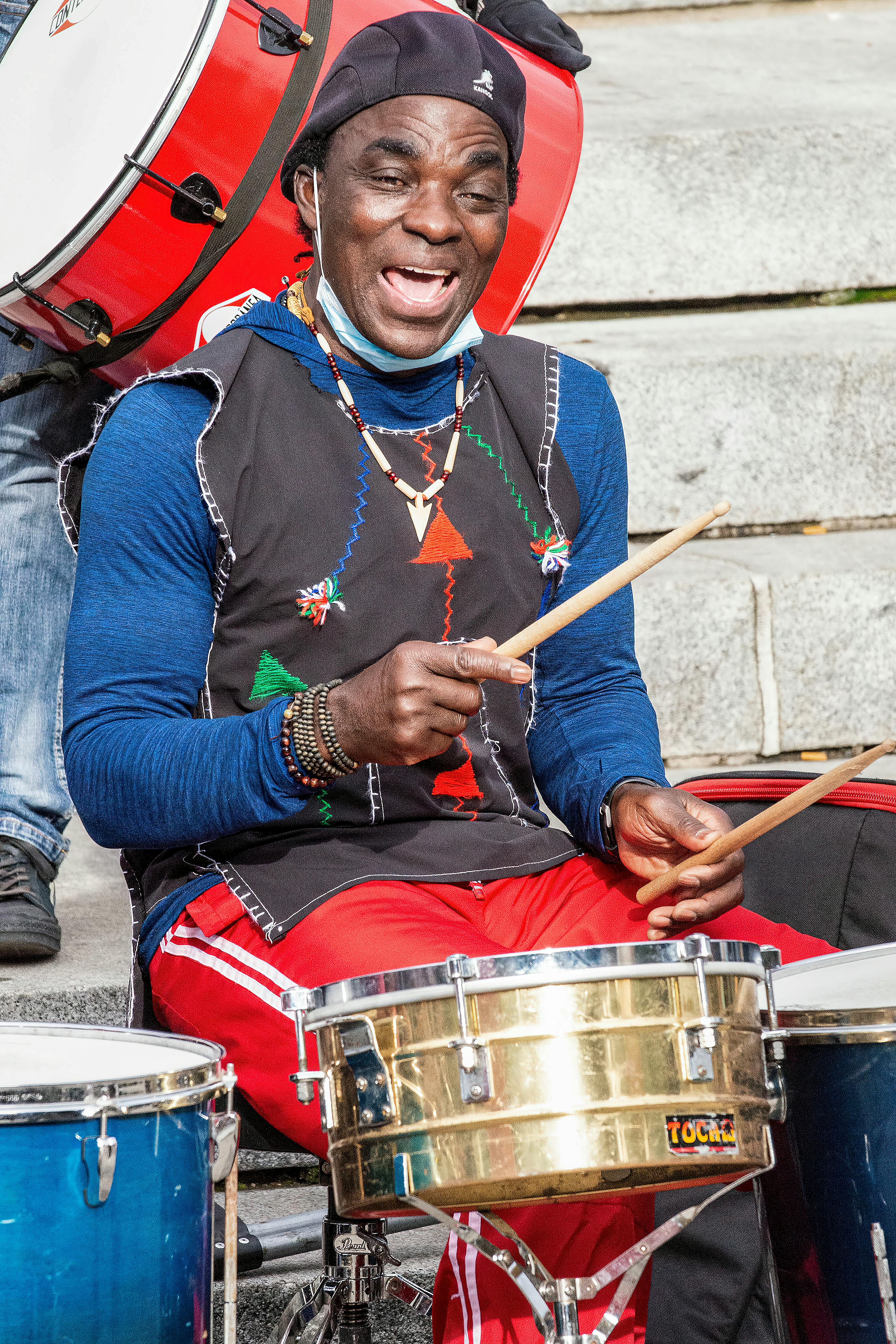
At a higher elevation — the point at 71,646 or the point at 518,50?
the point at 518,50

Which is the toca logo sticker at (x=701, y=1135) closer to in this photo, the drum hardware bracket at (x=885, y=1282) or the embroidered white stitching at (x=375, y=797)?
the drum hardware bracket at (x=885, y=1282)

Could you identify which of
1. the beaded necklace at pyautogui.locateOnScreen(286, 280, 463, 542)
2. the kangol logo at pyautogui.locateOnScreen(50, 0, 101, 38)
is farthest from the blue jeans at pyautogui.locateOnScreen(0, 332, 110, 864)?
the beaded necklace at pyautogui.locateOnScreen(286, 280, 463, 542)

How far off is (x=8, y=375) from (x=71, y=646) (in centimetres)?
75

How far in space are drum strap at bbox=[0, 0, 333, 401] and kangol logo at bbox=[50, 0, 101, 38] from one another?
36 cm

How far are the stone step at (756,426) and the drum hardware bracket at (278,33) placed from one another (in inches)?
62.4

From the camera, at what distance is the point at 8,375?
91.1 inches

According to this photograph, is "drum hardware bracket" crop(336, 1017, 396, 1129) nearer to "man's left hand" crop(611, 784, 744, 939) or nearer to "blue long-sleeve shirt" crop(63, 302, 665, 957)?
"blue long-sleeve shirt" crop(63, 302, 665, 957)

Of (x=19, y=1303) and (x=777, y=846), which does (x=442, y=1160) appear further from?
(x=777, y=846)

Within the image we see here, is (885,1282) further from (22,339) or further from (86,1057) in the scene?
(22,339)

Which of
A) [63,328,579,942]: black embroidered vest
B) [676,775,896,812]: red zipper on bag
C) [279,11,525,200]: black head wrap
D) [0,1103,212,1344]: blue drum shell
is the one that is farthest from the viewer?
[676,775,896,812]: red zipper on bag

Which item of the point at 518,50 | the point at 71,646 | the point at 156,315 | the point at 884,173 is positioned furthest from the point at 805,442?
the point at 71,646

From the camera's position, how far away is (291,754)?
5.12 ft

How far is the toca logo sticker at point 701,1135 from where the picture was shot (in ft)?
4.20

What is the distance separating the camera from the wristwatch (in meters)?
1.83
